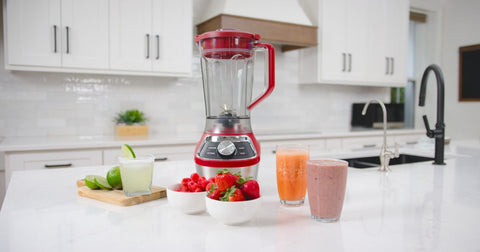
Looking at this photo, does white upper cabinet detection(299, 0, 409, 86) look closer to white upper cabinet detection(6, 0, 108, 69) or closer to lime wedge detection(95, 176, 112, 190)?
white upper cabinet detection(6, 0, 108, 69)

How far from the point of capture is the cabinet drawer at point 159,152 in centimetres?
267

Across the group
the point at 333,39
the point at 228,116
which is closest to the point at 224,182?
the point at 228,116

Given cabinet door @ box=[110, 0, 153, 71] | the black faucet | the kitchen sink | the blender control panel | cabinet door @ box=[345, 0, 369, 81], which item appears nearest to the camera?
the blender control panel

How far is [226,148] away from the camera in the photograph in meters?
1.16

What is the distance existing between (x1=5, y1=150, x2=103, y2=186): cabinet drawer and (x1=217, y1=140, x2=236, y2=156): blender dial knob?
1.74 m

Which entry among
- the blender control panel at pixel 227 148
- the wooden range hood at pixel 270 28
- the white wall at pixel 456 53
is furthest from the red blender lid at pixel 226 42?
the white wall at pixel 456 53

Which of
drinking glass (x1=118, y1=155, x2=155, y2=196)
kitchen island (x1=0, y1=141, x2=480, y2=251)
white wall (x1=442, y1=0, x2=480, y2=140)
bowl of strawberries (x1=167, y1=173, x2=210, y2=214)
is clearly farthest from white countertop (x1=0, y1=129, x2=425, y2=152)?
white wall (x1=442, y1=0, x2=480, y2=140)

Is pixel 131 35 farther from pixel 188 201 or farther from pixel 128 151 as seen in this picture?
pixel 188 201

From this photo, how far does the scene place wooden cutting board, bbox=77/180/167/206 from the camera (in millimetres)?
1070

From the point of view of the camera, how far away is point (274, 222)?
0.92m

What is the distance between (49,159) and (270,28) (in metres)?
2.10

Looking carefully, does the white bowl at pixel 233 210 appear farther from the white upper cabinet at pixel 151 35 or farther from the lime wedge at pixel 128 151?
the white upper cabinet at pixel 151 35

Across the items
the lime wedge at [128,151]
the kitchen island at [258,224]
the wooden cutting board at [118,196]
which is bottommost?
the kitchen island at [258,224]

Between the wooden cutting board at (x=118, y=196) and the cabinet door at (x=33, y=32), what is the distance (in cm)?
185
